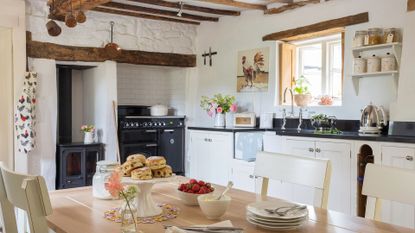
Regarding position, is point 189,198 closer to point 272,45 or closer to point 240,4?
point 240,4

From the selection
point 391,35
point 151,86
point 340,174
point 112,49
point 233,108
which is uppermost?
point 112,49

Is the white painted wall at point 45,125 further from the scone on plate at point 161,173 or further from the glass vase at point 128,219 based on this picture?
the glass vase at point 128,219

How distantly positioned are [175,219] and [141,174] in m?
0.22

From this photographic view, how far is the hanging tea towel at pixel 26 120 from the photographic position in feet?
15.9

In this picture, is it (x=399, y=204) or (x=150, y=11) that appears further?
(x=150, y=11)

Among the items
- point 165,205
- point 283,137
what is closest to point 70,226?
point 165,205

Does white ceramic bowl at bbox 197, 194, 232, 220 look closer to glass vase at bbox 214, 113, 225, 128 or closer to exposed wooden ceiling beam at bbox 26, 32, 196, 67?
glass vase at bbox 214, 113, 225, 128

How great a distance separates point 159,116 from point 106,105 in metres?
0.84

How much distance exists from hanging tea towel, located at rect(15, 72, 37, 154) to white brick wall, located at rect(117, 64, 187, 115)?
1.70 metres

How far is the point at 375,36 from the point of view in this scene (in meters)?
4.00

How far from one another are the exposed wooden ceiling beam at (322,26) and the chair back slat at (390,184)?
2.81 m

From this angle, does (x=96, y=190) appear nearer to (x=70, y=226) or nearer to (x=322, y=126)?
(x=70, y=226)

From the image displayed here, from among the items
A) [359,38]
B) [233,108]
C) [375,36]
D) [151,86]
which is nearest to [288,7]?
[359,38]

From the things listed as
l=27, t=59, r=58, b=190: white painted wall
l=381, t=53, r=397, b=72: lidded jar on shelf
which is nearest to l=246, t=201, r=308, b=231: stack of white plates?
l=381, t=53, r=397, b=72: lidded jar on shelf
